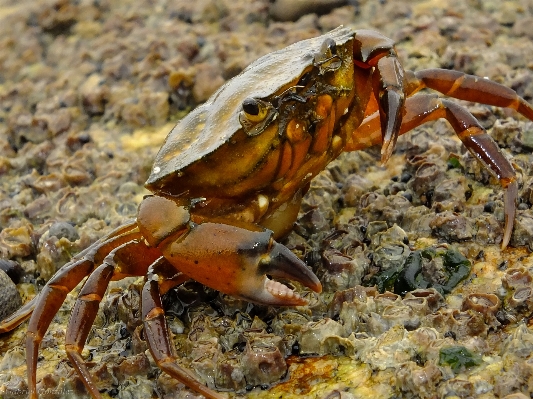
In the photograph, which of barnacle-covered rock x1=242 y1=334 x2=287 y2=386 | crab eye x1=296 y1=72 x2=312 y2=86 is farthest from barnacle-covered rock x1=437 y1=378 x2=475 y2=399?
crab eye x1=296 y1=72 x2=312 y2=86

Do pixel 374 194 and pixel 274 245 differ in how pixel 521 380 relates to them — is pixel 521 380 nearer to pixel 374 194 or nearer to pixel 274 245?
pixel 274 245

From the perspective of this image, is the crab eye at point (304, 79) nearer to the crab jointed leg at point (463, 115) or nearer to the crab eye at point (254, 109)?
the crab eye at point (254, 109)

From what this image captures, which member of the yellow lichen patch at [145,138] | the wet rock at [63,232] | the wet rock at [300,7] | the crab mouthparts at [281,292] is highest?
the wet rock at [300,7]

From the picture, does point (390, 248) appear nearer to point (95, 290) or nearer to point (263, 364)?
point (263, 364)

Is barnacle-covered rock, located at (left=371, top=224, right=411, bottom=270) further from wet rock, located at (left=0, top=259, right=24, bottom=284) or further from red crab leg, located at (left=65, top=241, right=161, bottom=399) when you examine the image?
wet rock, located at (left=0, top=259, right=24, bottom=284)

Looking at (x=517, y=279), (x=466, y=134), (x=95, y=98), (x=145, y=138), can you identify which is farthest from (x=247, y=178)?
(x=95, y=98)

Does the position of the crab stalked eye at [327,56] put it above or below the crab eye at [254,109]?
above

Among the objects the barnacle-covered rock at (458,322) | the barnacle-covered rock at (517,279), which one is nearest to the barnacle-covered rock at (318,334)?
the barnacle-covered rock at (458,322)
